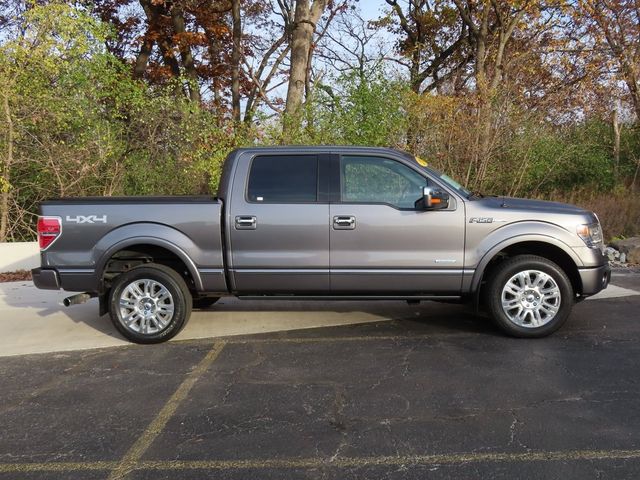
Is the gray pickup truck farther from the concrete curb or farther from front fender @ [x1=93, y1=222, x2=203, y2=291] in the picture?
the concrete curb

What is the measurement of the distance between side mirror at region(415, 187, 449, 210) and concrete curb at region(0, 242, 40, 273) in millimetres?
7997

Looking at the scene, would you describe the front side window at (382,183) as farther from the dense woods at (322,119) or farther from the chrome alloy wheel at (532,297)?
the dense woods at (322,119)

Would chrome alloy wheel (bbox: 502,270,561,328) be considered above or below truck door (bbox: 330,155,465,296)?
below

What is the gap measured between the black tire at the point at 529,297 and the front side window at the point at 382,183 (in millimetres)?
1174

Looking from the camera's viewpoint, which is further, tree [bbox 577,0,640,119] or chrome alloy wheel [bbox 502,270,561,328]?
tree [bbox 577,0,640,119]

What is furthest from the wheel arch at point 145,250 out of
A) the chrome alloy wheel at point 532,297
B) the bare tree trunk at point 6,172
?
the bare tree trunk at point 6,172

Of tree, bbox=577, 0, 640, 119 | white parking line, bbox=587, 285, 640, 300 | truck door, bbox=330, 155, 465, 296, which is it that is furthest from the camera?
tree, bbox=577, 0, 640, 119

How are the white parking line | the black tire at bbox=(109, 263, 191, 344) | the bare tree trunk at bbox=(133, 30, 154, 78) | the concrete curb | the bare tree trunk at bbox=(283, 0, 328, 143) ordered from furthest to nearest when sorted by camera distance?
the bare tree trunk at bbox=(133, 30, 154, 78), the bare tree trunk at bbox=(283, 0, 328, 143), the concrete curb, the white parking line, the black tire at bbox=(109, 263, 191, 344)

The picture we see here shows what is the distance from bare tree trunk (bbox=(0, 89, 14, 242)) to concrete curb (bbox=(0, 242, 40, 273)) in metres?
0.84

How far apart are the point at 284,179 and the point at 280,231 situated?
0.56m

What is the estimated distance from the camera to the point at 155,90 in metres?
14.1

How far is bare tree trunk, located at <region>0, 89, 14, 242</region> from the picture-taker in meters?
10.0

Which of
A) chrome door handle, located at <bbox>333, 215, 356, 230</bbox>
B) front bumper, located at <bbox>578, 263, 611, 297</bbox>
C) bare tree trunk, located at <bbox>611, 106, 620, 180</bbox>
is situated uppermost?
bare tree trunk, located at <bbox>611, 106, 620, 180</bbox>

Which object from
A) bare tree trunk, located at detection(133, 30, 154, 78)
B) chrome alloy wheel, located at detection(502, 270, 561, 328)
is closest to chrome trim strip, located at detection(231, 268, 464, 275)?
chrome alloy wheel, located at detection(502, 270, 561, 328)
